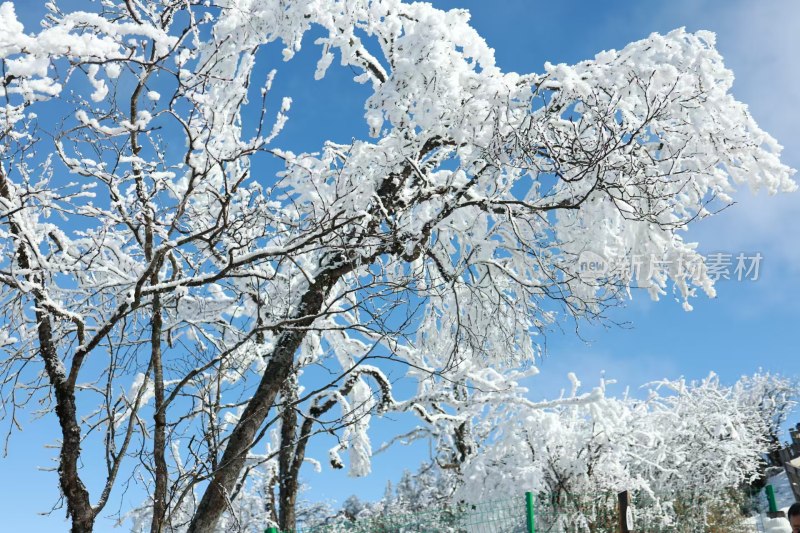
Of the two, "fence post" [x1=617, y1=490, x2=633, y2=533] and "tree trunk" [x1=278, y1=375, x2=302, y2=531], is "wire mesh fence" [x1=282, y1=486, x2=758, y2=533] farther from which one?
"tree trunk" [x1=278, y1=375, x2=302, y2=531]

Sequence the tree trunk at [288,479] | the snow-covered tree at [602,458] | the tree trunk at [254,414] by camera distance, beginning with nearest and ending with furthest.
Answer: the tree trunk at [254,414] < the snow-covered tree at [602,458] < the tree trunk at [288,479]

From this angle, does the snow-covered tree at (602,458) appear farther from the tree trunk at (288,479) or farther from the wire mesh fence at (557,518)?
the tree trunk at (288,479)

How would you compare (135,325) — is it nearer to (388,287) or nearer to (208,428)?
(208,428)

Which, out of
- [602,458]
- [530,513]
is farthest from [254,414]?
[602,458]

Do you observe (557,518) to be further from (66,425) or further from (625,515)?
(66,425)

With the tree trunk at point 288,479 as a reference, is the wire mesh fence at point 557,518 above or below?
below

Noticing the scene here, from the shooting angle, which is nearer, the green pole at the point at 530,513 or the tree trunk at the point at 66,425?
the tree trunk at the point at 66,425

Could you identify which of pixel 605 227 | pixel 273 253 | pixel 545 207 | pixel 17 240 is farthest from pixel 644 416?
pixel 17 240

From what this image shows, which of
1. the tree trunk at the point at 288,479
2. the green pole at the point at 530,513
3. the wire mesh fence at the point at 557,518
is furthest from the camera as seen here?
the tree trunk at the point at 288,479

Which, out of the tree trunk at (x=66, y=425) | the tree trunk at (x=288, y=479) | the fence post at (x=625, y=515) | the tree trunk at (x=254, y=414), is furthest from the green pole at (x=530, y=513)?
the tree trunk at (x=66, y=425)

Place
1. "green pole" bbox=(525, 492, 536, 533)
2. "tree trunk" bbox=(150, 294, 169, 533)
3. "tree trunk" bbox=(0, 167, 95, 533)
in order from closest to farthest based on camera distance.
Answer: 1. "tree trunk" bbox=(0, 167, 95, 533)
2. "tree trunk" bbox=(150, 294, 169, 533)
3. "green pole" bbox=(525, 492, 536, 533)

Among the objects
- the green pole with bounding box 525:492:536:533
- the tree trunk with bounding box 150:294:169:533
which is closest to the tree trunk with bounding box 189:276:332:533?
the tree trunk with bounding box 150:294:169:533

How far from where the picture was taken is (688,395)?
19938mm

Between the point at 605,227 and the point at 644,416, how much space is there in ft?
23.1
